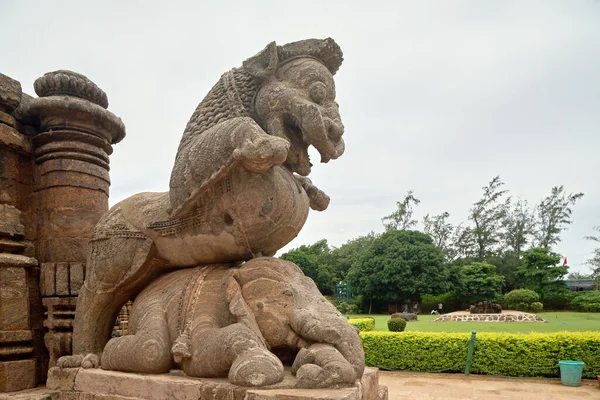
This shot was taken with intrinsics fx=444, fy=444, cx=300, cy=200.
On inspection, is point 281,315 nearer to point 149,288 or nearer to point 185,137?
point 149,288

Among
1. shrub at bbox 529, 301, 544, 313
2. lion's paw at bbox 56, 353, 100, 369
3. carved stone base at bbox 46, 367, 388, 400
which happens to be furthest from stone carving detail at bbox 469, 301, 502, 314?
lion's paw at bbox 56, 353, 100, 369

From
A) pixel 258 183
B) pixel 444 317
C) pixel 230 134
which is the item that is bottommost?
pixel 444 317

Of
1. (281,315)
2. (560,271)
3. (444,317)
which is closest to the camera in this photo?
(281,315)

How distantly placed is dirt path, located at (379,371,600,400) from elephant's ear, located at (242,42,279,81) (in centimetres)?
659

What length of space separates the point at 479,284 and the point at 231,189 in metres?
29.3

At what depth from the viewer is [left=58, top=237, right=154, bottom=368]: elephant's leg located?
9.12 ft

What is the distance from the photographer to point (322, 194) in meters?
3.05

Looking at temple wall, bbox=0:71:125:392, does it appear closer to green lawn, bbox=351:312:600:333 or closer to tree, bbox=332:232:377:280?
green lawn, bbox=351:312:600:333

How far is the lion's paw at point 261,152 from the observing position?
2.24 metres

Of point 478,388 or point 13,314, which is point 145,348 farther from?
point 478,388

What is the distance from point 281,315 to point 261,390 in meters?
0.48

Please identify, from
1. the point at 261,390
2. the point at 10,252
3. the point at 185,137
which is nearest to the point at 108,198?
the point at 10,252

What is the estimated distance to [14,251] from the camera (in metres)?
3.30

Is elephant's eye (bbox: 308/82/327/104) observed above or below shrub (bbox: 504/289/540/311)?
above
